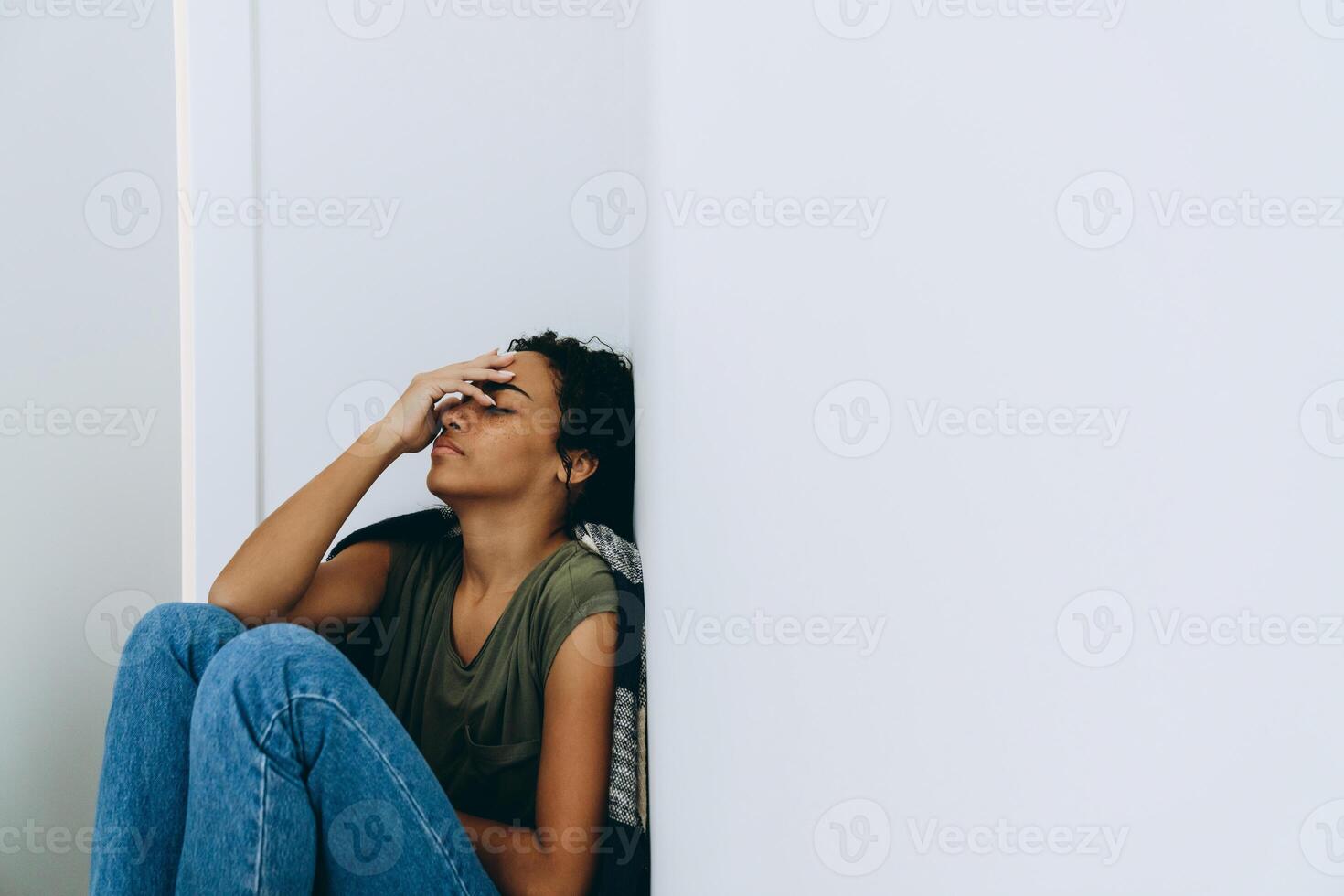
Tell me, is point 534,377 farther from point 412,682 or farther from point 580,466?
point 412,682

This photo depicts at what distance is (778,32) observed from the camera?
342 mm

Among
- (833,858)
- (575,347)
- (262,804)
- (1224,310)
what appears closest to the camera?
(1224,310)

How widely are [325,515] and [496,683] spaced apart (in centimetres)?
32

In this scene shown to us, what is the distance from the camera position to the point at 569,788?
96 centimetres

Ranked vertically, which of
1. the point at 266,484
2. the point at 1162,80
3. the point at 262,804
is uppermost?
the point at 1162,80

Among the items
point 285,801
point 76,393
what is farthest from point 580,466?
point 76,393

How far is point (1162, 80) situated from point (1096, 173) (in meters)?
0.02

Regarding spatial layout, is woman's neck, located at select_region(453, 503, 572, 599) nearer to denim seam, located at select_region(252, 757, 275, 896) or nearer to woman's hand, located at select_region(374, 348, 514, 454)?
woman's hand, located at select_region(374, 348, 514, 454)

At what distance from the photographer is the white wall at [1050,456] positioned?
0.17 meters

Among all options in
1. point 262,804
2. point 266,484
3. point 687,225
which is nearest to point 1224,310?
point 687,225

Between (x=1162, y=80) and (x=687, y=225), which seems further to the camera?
(x=687, y=225)

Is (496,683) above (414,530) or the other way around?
the other way around

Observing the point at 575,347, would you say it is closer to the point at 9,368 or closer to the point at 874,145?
the point at 9,368

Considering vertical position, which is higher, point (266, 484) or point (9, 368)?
point (9, 368)
